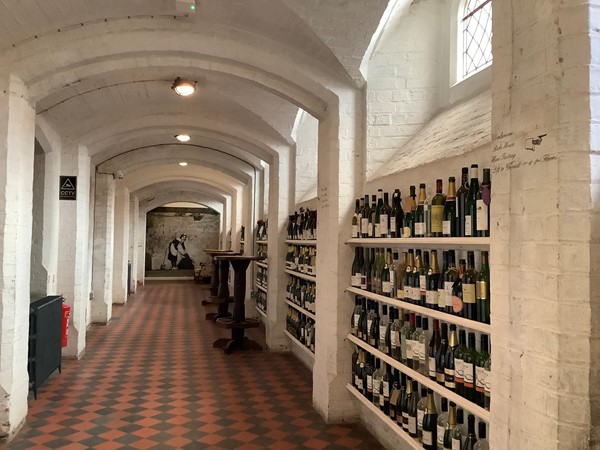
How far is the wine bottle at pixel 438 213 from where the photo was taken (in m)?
3.24

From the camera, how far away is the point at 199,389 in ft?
18.6

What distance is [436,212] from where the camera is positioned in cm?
326

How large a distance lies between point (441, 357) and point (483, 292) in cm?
71

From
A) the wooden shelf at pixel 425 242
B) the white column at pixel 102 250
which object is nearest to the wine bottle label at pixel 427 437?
the wooden shelf at pixel 425 242

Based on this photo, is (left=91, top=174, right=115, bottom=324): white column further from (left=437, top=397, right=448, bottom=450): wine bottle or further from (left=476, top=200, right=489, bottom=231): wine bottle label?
(left=476, top=200, right=489, bottom=231): wine bottle label

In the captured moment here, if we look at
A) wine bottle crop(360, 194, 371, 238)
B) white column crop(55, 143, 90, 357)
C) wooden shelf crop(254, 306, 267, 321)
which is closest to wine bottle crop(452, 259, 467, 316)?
wine bottle crop(360, 194, 371, 238)

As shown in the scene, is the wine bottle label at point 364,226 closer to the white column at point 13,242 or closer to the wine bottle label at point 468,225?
the wine bottle label at point 468,225

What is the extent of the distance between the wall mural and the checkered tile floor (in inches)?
627

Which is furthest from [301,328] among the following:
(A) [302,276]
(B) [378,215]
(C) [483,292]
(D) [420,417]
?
(C) [483,292]

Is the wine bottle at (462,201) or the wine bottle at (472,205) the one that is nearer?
the wine bottle at (472,205)

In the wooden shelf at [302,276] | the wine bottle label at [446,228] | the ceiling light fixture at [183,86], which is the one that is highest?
the ceiling light fixture at [183,86]

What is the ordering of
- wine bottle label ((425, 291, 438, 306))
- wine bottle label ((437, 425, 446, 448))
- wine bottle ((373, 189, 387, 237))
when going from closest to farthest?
wine bottle label ((437, 425, 446, 448))
wine bottle label ((425, 291, 438, 306))
wine bottle ((373, 189, 387, 237))

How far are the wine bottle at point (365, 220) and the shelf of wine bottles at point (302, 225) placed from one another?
1.83 meters

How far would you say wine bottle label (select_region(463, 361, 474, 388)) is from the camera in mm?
2832
